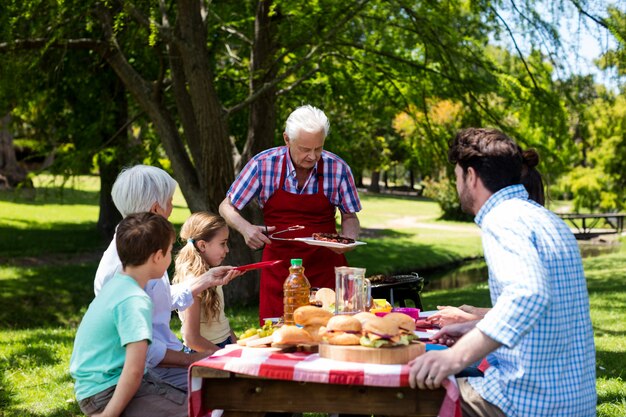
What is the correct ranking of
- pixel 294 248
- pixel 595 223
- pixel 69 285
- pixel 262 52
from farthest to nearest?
1. pixel 595 223
2. pixel 69 285
3. pixel 262 52
4. pixel 294 248

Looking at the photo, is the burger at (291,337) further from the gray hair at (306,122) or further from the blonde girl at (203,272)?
the gray hair at (306,122)

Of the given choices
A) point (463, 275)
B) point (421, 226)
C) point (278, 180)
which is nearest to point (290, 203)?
point (278, 180)

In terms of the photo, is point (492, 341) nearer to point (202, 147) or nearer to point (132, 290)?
point (132, 290)

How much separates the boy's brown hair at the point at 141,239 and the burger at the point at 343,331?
860 millimetres

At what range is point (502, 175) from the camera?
303 centimetres

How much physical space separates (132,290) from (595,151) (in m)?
29.8

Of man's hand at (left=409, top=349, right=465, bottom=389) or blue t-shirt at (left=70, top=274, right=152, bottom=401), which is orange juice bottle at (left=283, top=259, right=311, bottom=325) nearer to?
blue t-shirt at (left=70, top=274, right=152, bottom=401)

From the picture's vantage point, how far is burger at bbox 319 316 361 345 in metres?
2.90

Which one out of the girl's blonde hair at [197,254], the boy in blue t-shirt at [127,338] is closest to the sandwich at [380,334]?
the boy in blue t-shirt at [127,338]

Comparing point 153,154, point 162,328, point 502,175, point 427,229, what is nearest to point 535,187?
point 502,175

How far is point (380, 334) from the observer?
2830 mm

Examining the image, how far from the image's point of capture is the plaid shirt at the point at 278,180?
4969 mm

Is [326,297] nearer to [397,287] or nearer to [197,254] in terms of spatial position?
[197,254]

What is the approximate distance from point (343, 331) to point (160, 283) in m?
1.25
